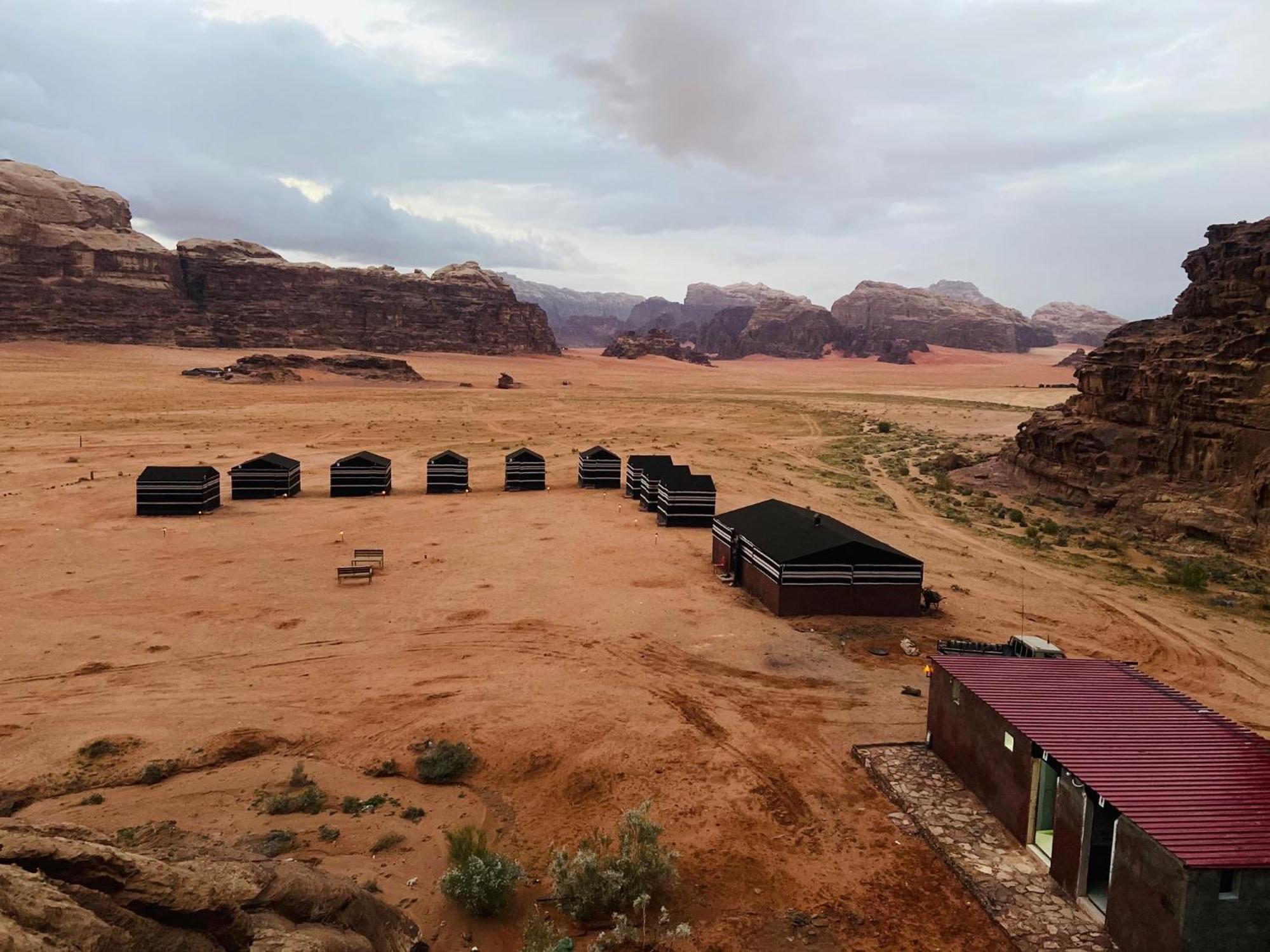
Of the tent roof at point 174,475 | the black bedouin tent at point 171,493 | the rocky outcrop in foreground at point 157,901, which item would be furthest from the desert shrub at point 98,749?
the tent roof at point 174,475

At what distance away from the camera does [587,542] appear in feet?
80.1

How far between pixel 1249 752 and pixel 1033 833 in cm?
277

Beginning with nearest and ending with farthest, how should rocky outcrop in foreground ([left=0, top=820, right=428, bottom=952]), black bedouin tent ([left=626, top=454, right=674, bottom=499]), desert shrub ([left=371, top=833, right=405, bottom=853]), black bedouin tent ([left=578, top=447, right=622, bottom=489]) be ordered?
rocky outcrop in foreground ([left=0, top=820, right=428, bottom=952]) < desert shrub ([left=371, top=833, right=405, bottom=853]) < black bedouin tent ([left=626, top=454, right=674, bottom=499]) < black bedouin tent ([left=578, top=447, right=622, bottom=489])

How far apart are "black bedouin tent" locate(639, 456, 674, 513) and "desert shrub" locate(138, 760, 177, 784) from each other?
742 inches

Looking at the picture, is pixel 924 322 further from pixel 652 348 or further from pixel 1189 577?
pixel 1189 577

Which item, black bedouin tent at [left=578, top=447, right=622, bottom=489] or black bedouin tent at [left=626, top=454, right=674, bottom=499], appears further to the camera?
black bedouin tent at [left=578, top=447, right=622, bottom=489]

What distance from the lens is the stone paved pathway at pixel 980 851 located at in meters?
8.47

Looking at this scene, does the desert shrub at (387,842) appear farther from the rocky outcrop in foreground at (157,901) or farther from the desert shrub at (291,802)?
the rocky outcrop in foreground at (157,901)

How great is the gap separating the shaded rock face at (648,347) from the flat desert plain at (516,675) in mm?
108024

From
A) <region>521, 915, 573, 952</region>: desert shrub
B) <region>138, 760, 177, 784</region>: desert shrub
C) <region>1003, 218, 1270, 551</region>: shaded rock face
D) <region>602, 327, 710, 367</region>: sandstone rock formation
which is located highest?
<region>602, 327, 710, 367</region>: sandstone rock formation

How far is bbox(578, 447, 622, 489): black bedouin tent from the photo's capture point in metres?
34.1

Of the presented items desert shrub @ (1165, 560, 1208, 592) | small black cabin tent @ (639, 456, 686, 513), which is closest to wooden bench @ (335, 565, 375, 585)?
small black cabin tent @ (639, 456, 686, 513)

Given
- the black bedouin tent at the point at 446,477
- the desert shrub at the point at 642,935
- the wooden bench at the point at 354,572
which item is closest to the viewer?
the desert shrub at the point at 642,935

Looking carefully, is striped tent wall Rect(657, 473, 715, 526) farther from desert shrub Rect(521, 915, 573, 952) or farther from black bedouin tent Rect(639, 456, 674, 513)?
desert shrub Rect(521, 915, 573, 952)
